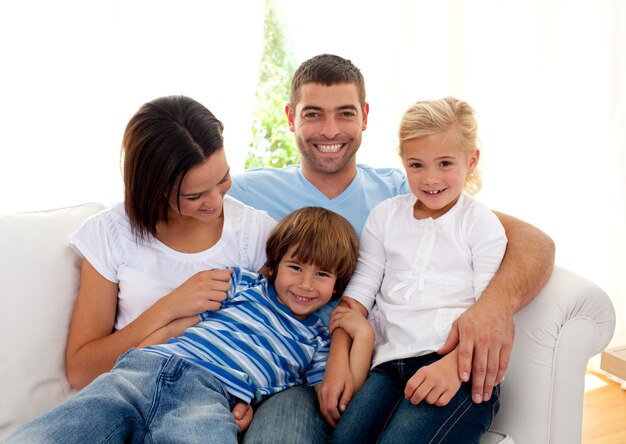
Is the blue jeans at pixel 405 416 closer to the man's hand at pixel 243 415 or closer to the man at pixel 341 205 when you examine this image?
the man at pixel 341 205

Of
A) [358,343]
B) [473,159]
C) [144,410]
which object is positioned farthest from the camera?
[473,159]

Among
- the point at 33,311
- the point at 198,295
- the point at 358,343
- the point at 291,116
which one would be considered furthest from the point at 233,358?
the point at 291,116

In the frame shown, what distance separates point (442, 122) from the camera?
5.46 feet

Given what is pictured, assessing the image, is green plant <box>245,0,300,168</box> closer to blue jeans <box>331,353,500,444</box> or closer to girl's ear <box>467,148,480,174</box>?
girl's ear <box>467,148,480,174</box>

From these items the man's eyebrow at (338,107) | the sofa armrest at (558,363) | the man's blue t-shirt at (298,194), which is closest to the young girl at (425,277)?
the sofa armrest at (558,363)

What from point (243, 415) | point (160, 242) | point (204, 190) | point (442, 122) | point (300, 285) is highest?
point (442, 122)

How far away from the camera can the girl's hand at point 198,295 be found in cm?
164

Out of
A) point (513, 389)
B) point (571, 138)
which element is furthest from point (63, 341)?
point (571, 138)

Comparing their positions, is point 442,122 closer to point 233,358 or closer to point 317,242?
point 317,242

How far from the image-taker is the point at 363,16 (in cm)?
315

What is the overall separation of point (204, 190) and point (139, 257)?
28 cm

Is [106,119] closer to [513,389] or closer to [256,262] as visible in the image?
[256,262]

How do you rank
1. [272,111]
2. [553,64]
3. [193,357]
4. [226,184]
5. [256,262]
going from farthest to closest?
[272,111], [553,64], [256,262], [226,184], [193,357]

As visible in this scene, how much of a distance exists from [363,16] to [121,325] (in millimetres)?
1981
